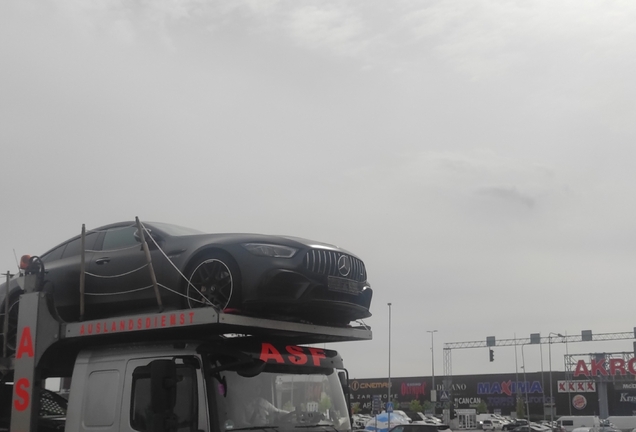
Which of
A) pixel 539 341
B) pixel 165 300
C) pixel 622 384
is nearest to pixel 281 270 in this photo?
pixel 165 300

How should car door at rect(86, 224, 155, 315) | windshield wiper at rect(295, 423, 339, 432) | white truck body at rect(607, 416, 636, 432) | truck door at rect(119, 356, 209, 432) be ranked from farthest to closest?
white truck body at rect(607, 416, 636, 432), car door at rect(86, 224, 155, 315), windshield wiper at rect(295, 423, 339, 432), truck door at rect(119, 356, 209, 432)

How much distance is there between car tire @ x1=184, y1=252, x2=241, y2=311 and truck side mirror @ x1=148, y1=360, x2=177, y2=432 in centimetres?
74

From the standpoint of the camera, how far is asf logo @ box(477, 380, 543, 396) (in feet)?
250

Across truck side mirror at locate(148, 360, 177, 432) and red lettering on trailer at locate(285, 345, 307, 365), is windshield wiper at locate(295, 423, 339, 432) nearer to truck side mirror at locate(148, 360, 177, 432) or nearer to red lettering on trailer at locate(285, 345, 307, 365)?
red lettering on trailer at locate(285, 345, 307, 365)

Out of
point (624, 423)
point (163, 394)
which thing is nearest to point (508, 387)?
point (624, 423)

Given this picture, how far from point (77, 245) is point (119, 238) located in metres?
0.53

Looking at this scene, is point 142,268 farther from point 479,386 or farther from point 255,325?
point 479,386

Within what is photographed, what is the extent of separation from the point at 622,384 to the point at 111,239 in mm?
75509

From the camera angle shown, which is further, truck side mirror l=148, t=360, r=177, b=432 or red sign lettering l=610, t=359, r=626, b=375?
red sign lettering l=610, t=359, r=626, b=375

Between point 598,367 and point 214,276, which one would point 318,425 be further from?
point 598,367

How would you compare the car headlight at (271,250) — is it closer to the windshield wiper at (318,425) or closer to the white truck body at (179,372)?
the white truck body at (179,372)

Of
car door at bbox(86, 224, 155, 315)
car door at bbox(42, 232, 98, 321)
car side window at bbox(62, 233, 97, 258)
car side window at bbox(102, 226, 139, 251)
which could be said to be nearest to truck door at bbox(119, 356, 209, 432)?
car door at bbox(86, 224, 155, 315)

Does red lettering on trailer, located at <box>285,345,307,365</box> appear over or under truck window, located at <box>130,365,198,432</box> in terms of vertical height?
over

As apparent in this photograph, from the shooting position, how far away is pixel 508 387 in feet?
255
